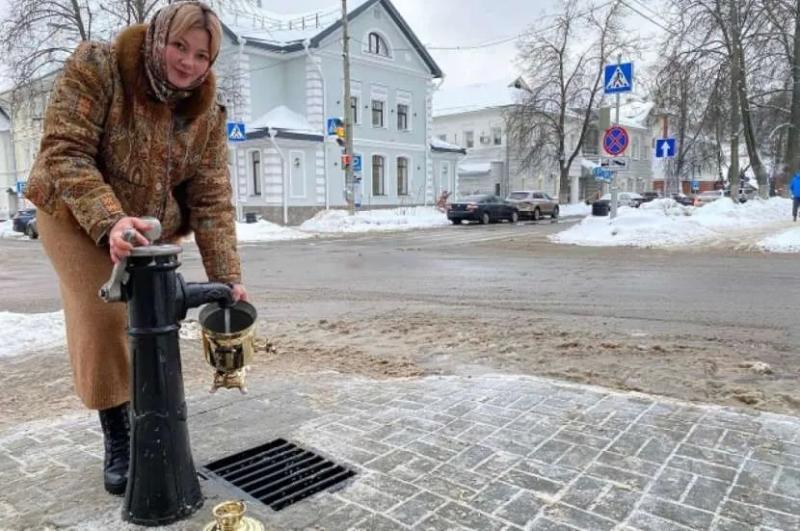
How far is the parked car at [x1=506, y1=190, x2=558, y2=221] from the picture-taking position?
101ft

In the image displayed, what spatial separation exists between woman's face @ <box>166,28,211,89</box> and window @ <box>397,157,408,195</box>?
104 feet

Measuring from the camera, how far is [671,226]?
1670cm

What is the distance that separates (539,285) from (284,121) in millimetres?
21608

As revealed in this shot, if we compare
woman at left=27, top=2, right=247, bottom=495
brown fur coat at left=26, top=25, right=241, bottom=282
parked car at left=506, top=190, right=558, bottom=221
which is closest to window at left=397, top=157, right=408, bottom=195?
parked car at left=506, top=190, right=558, bottom=221

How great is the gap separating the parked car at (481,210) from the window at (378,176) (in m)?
5.86

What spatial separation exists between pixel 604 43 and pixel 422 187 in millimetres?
13831

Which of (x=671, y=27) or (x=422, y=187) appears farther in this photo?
(x=422, y=187)

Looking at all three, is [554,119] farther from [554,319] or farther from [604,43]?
[554,319]

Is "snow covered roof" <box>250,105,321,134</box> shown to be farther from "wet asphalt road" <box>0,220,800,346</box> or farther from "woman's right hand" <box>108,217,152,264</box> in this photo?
"woman's right hand" <box>108,217,152,264</box>

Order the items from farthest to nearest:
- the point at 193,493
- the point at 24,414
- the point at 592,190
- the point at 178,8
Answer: the point at 592,190
the point at 24,414
the point at 193,493
the point at 178,8

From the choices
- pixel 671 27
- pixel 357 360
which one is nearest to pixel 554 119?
pixel 671 27

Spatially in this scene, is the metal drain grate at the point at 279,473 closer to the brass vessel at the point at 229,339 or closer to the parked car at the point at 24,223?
the brass vessel at the point at 229,339

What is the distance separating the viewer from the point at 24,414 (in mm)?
3633

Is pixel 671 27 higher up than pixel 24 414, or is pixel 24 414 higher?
pixel 671 27
